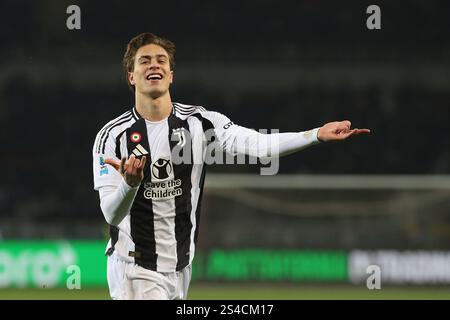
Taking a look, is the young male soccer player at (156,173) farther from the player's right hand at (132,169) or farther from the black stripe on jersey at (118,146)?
the player's right hand at (132,169)

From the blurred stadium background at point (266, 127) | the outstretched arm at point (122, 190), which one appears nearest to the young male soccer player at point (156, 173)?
the outstretched arm at point (122, 190)

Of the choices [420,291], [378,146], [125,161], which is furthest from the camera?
[378,146]

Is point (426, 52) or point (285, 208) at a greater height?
point (426, 52)

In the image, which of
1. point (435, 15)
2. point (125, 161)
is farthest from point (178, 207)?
point (435, 15)

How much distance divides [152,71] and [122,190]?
0.75 meters

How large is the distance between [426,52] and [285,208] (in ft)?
17.5

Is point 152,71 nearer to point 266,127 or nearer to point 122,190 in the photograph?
point 122,190

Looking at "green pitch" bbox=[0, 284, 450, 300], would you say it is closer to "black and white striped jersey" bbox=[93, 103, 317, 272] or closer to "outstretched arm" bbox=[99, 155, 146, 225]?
"black and white striped jersey" bbox=[93, 103, 317, 272]

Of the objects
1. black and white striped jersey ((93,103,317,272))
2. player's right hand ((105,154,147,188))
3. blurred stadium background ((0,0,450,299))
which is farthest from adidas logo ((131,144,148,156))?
blurred stadium background ((0,0,450,299))

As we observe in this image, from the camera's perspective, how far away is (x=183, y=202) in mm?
5574

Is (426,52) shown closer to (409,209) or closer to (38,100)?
(409,209)

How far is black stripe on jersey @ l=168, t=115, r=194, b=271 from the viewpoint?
5.56 m

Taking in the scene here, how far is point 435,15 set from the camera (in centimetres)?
1908

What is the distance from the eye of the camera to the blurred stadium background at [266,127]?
539 inches
